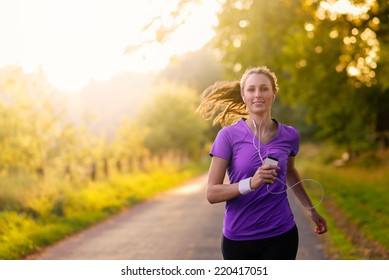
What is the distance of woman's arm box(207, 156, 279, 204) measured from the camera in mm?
3764

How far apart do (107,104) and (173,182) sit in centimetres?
1474

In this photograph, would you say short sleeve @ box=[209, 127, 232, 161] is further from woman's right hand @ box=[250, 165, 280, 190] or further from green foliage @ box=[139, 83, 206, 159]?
green foliage @ box=[139, 83, 206, 159]

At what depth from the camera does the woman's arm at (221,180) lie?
12.3 ft

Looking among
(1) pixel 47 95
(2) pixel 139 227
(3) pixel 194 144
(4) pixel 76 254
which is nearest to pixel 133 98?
(3) pixel 194 144

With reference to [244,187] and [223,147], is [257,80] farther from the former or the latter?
[244,187]

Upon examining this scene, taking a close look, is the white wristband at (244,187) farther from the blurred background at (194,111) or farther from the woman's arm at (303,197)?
the blurred background at (194,111)

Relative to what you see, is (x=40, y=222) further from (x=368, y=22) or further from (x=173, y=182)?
(x=173, y=182)

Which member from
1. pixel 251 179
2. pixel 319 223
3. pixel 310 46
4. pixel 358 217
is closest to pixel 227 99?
pixel 251 179

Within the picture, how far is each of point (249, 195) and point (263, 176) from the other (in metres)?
0.31

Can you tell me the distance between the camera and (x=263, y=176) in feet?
12.3

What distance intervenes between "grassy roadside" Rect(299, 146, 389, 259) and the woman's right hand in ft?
16.2

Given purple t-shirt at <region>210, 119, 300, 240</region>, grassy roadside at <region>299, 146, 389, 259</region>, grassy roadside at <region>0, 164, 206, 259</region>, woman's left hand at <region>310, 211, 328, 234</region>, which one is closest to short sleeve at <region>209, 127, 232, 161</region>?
purple t-shirt at <region>210, 119, 300, 240</region>

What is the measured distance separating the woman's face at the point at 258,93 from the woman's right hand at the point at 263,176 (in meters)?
0.51
